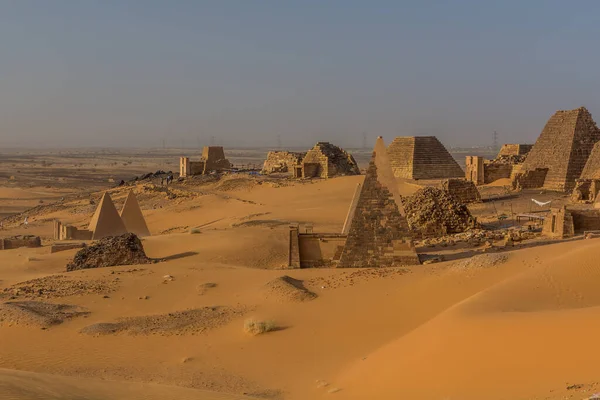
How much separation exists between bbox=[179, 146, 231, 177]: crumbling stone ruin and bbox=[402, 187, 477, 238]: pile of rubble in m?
30.4

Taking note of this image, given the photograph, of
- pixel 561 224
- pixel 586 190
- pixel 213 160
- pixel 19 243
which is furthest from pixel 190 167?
pixel 561 224

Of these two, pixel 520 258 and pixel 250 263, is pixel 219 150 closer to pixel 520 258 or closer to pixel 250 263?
pixel 250 263

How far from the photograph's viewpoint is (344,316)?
11.1 m

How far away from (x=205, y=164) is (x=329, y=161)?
12208 mm

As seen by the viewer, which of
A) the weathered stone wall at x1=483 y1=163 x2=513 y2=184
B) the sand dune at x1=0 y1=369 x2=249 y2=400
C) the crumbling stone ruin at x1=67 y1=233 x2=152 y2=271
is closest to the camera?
the sand dune at x1=0 y1=369 x2=249 y2=400

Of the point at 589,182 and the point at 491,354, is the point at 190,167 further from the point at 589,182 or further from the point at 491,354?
the point at 491,354

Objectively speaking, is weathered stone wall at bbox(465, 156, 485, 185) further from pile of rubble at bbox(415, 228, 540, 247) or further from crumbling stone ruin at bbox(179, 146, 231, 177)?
crumbling stone ruin at bbox(179, 146, 231, 177)

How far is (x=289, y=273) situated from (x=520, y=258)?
16.9ft

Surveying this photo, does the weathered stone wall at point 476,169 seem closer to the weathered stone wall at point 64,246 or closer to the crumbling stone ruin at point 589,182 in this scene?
the crumbling stone ruin at point 589,182

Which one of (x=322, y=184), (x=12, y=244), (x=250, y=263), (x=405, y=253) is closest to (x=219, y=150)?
(x=322, y=184)

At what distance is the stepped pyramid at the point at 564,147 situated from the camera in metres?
27.9

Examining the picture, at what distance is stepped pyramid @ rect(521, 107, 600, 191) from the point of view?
91.4ft

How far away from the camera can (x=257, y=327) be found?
10.5 metres

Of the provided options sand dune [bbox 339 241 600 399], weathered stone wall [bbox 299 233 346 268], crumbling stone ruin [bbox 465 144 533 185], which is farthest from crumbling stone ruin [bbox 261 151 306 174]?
sand dune [bbox 339 241 600 399]
